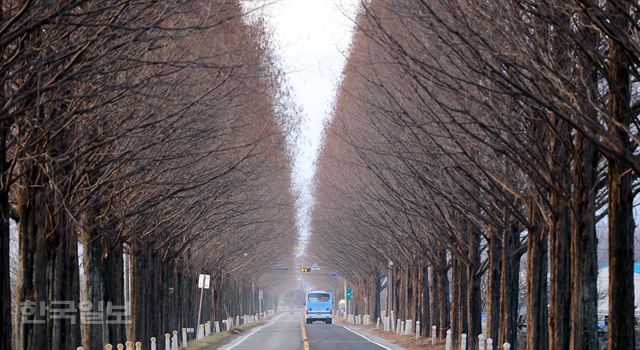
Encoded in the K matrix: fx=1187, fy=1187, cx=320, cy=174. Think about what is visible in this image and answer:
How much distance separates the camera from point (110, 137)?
18.6 metres

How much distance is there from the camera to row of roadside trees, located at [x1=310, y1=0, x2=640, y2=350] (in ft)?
53.3

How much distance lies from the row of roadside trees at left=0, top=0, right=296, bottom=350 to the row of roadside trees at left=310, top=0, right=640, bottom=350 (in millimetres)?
3303

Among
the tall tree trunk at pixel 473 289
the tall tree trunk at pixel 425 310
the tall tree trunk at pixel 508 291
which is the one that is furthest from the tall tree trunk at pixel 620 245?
the tall tree trunk at pixel 425 310

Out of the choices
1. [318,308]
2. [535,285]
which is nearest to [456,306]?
[535,285]

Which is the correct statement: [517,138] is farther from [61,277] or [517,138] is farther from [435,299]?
[435,299]

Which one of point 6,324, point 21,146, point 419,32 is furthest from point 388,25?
point 6,324

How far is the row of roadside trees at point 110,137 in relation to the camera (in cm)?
1580

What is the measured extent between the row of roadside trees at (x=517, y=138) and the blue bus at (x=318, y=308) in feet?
158

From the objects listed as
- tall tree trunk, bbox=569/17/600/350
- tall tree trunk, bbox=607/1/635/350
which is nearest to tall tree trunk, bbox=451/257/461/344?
tall tree trunk, bbox=569/17/600/350

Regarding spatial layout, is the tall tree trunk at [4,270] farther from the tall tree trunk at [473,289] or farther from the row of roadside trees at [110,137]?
A: the tall tree trunk at [473,289]

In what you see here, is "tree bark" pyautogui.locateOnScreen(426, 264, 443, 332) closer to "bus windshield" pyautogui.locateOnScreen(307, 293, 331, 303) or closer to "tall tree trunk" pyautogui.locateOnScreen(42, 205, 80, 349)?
"tall tree trunk" pyautogui.locateOnScreen(42, 205, 80, 349)

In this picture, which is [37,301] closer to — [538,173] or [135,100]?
[135,100]

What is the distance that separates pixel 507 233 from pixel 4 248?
1650cm

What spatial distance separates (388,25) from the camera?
98.1 feet
